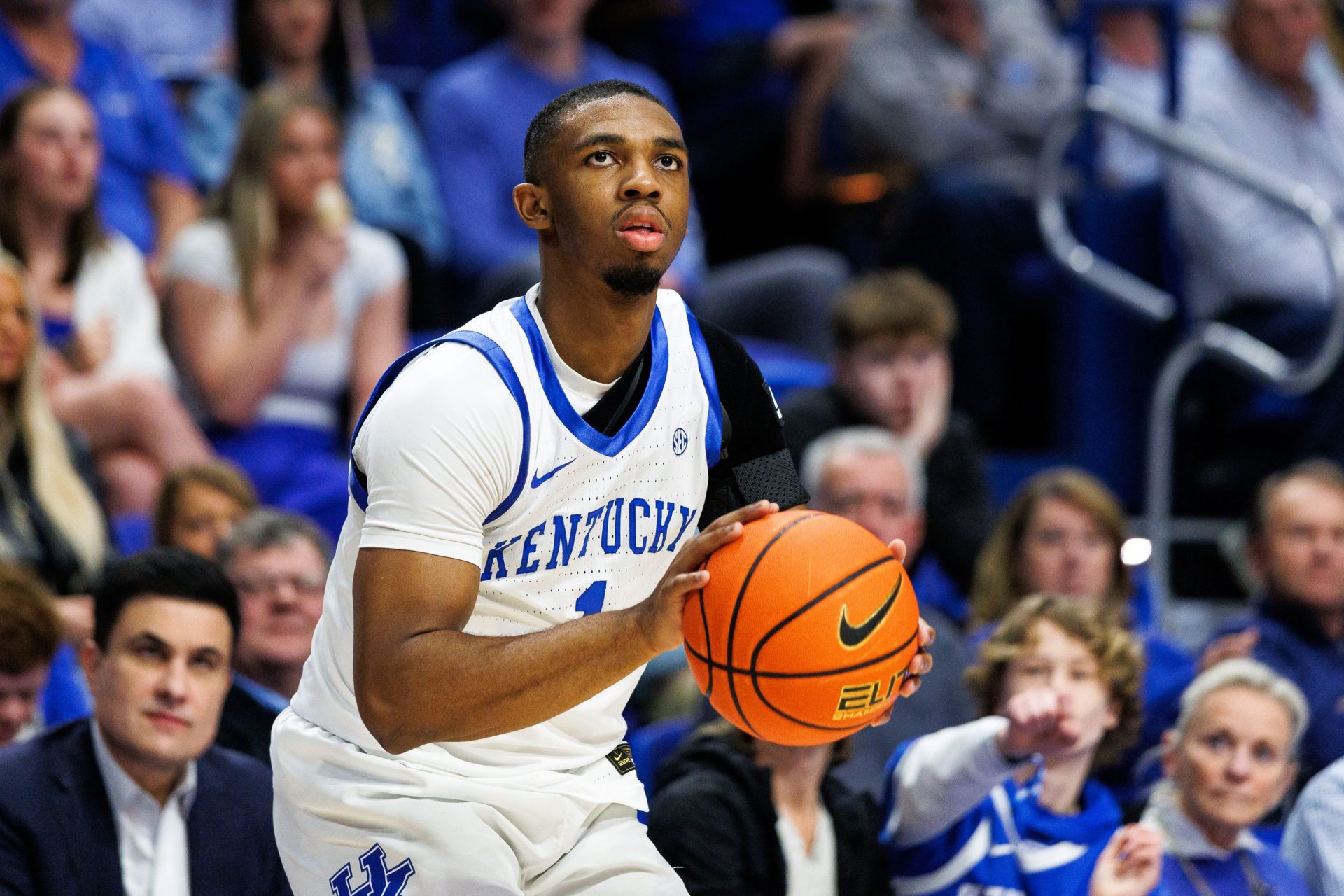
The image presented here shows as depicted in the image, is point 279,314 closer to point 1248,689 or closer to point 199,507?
point 199,507

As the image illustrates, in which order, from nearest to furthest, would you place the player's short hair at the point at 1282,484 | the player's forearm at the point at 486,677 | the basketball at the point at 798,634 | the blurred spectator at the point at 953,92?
1. the player's forearm at the point at 486,677
2. the basketball at the point at 798,634
3. the player's short hair at the point at 1282,484
4. the blurred spectator at the point at 953,92

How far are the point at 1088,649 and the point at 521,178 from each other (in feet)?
12.4

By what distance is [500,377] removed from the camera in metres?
2.75

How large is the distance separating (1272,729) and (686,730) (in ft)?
4.88

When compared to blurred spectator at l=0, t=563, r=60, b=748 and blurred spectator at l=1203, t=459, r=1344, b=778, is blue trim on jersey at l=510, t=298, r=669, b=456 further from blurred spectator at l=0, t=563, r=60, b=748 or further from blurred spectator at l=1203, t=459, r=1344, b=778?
blurred spectator at l=1203, t=459, r=1344, b=778

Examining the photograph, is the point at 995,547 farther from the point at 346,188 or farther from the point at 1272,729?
the point at 346,188

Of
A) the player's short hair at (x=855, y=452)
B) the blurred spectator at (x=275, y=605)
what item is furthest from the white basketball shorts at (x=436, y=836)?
the player's short hair at (x=855, y=452)

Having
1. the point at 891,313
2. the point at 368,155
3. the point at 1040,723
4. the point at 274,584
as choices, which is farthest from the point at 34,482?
the point at 1040,723

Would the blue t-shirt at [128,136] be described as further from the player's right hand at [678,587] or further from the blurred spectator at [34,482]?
the player's right hand at [678,587]

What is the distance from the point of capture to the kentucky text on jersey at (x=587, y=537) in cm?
283

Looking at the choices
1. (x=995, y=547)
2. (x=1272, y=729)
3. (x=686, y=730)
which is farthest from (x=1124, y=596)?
(x=686, y=730)

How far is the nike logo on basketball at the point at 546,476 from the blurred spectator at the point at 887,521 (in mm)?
1912

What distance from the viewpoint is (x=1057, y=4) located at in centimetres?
854

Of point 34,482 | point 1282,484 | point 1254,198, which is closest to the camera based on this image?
point 34,482
